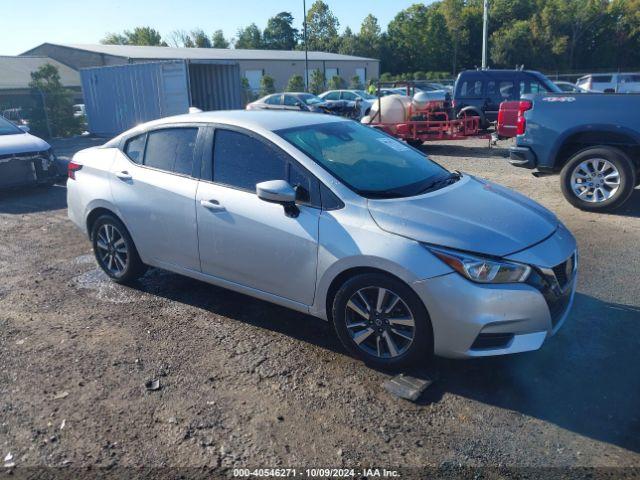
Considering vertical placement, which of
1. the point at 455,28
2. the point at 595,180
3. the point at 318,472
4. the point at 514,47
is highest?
the point at 455,28

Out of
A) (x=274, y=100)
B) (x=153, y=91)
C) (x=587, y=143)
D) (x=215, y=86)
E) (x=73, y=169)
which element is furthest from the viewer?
(x=274, y=100)

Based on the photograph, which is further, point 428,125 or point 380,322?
point 428,125

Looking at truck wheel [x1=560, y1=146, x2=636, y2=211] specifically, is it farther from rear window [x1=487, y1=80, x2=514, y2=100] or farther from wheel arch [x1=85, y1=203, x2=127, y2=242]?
rear window [x1=487, y1=80, x2=514, y2=100]

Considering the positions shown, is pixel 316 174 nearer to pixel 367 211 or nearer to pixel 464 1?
pixel 367 211

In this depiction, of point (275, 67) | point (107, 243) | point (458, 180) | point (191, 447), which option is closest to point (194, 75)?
point (107, 243)

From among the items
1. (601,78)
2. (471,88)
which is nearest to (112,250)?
(471,88)

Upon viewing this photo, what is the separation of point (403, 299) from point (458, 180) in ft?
4.75

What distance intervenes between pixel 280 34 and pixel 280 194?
277ft

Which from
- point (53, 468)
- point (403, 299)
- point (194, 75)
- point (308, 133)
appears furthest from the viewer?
point (194, 75)

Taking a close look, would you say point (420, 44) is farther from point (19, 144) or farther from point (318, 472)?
point (318, 472)

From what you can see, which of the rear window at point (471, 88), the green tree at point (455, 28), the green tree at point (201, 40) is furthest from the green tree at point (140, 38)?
the rear window at point (471, 88)

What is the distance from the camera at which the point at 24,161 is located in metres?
9.49

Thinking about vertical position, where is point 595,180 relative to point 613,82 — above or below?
below

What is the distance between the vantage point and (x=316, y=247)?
3.59 meters
